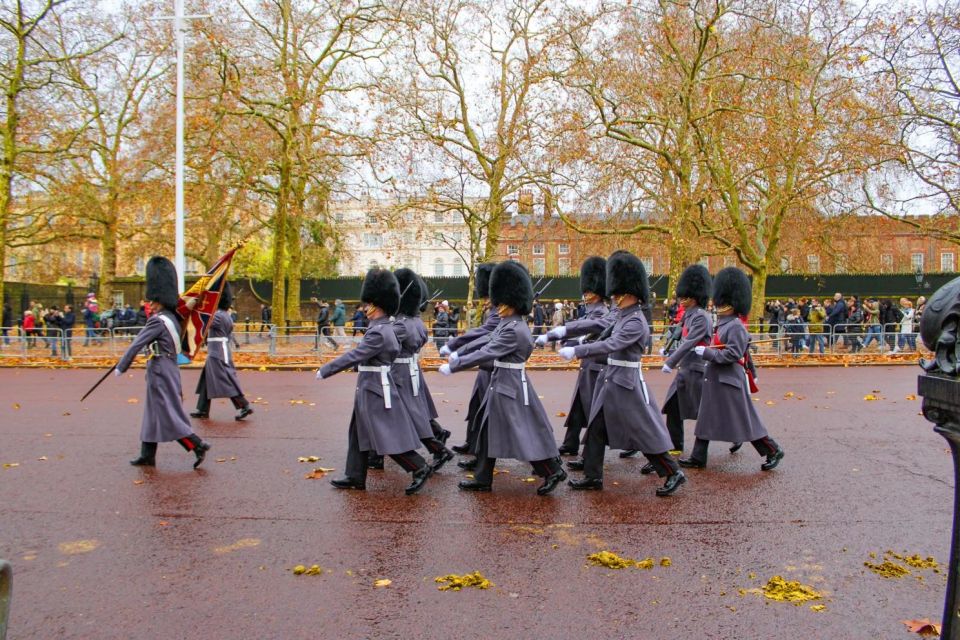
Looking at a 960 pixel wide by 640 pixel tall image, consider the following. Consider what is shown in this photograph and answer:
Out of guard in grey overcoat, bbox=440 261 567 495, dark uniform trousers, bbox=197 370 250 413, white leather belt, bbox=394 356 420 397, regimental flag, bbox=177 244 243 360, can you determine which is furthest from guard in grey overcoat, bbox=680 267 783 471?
dark uniform trousers, bbox=197 370 250 413

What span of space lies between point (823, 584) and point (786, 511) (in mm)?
1617

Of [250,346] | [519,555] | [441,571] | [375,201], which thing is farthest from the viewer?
[375,201]

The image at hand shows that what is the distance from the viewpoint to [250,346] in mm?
21219

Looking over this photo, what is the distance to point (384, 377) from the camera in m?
6.81

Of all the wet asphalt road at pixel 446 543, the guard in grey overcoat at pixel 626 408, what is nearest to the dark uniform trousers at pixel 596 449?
the guard in grey overcoat at pixel 626 408

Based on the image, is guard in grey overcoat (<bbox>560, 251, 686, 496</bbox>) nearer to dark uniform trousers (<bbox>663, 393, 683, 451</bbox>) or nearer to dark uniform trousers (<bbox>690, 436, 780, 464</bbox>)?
dark uniform trousers (<bbox>690, 436, 780, 464</bbox>)

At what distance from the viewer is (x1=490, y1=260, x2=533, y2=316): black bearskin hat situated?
280 inches

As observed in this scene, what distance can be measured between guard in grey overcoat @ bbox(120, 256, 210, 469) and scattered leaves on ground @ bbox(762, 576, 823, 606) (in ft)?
17.9

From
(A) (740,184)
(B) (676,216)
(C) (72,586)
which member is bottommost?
(C) (72,586)

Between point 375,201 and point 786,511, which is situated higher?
point 375,201

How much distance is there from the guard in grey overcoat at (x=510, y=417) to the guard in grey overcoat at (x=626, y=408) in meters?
0.37

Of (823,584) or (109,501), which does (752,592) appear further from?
(109,501)

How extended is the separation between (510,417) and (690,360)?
297 centimetres

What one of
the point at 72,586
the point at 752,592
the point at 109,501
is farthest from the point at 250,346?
the point at 752,592
